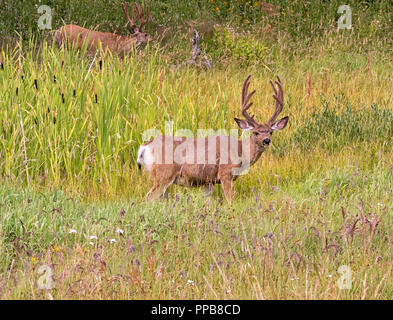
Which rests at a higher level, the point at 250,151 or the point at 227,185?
the point at 250,151

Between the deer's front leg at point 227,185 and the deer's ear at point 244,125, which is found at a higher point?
the deer's ear at point 244,125

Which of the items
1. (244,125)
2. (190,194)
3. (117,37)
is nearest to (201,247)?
(190,194)

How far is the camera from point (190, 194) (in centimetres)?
608

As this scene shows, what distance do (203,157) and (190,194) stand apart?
0.83 meters

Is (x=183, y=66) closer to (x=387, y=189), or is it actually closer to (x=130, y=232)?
(x=387, y=189)

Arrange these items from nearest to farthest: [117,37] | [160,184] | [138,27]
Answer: [160,184], [117,37], [138,27]

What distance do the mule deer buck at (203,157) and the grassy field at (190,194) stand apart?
19 cm

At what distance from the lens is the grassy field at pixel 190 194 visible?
4102 mm

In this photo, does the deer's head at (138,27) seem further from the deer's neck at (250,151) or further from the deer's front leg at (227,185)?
the deer's front leg at (227,185)

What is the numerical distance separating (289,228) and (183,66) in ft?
22.8

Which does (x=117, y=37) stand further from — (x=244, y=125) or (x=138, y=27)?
(x=244, y=125)

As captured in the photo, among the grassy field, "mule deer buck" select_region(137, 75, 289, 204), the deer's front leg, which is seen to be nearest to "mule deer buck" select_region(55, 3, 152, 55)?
the grassy field

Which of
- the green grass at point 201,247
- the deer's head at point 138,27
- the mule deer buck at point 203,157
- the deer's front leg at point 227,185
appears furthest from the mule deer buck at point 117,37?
the green grass at point 201,247
